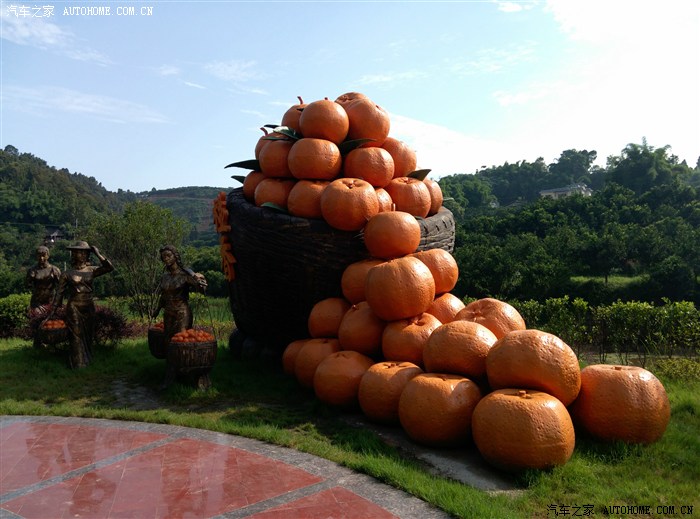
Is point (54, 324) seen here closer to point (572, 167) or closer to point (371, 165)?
point (371, 165)

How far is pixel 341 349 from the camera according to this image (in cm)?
593

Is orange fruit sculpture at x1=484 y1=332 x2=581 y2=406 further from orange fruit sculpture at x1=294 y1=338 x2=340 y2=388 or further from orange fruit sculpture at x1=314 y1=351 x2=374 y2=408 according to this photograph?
orange fruit sculpture at x1=294 y1=338 x2=340 y2=388

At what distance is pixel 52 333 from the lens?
779 cm

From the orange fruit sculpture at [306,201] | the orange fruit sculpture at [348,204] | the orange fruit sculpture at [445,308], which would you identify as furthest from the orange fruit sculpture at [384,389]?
the orange fruit sculpture at [306,201]

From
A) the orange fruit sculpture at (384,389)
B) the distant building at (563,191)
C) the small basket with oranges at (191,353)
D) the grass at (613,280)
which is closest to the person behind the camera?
the orange fruit sculpture at (384,389)

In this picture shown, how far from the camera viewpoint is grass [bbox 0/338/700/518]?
11.7ft

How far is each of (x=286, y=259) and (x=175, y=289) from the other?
1417 millimetres

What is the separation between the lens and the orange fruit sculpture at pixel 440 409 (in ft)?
14.4

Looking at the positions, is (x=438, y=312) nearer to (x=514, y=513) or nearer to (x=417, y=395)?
(x=417, y=395)

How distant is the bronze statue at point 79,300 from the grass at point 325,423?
0.86 feet

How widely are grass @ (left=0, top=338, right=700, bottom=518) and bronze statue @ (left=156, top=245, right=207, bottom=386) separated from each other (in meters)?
0.78

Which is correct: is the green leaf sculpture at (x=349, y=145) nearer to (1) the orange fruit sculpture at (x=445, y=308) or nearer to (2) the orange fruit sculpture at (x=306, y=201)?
(2) the orange fruit sculpture at (x=306, y=201)

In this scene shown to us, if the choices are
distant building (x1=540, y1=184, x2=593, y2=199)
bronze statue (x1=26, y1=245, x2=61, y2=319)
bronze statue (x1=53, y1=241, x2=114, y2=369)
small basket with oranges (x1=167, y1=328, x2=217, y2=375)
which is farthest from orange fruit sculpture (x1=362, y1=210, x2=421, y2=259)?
distant building (x1=540, y1=184, x2=593, y2=199)

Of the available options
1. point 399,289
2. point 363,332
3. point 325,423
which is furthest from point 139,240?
point 399,289
